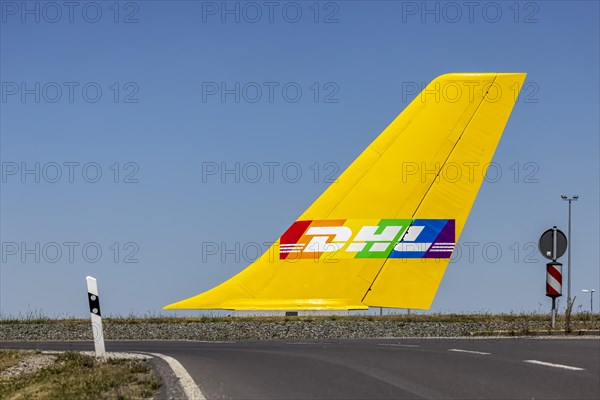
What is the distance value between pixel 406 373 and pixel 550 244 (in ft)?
36.0

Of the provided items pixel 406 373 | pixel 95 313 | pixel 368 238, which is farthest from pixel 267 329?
pixel 406 373

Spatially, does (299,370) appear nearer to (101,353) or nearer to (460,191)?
(101,353)

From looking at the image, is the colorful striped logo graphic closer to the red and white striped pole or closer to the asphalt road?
the asphalt road

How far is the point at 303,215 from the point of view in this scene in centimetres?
1588

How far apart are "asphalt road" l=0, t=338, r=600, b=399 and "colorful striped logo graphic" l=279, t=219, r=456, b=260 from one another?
313cm

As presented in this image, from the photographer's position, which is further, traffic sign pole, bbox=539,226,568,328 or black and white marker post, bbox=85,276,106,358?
traffic sign pole, bbox=539,226,568,328

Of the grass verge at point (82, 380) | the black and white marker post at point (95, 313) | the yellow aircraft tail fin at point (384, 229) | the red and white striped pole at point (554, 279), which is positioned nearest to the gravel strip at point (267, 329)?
the red and white striped pole at point (554, 279)

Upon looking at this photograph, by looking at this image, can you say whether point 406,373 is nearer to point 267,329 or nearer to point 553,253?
point 553,253

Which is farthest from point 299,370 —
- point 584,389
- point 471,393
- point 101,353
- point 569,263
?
point 569,263

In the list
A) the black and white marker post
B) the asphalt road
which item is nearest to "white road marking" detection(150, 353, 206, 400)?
the asphalt road

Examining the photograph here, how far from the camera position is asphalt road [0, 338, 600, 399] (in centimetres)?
799

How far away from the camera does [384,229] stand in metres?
15.9

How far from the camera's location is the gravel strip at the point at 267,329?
20.5 metres

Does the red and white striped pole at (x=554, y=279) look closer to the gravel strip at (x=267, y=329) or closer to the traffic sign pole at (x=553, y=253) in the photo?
the traffic sign pole at (x=553, y=253)
